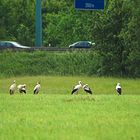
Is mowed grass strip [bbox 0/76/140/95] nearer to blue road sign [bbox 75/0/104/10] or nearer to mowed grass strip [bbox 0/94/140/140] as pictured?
blue road sign [bbox 75/0/104/10]

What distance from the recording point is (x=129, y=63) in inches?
1834

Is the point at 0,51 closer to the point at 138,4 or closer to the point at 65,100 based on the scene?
the point at 138,4

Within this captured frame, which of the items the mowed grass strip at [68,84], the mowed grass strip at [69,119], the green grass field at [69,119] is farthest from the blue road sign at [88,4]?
the mowed grass strip at [69,119]

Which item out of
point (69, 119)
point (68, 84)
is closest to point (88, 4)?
point (68, 84)

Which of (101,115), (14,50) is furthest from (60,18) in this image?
(101,115)

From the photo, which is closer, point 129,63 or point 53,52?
point 129,63

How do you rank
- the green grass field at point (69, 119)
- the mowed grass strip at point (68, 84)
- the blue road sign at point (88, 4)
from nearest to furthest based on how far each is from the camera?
the green grass field at point (69, 119)
the blue road sign at point (88, 4)
the mowed grass strip at point (68, 84)

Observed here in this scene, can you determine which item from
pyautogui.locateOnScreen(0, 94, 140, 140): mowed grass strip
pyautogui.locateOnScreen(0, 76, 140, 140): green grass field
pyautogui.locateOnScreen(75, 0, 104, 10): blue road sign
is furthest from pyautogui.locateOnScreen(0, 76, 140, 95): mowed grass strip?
pyautogui.locateOnScreen(0, 94, 140, 140): mowed grass strip

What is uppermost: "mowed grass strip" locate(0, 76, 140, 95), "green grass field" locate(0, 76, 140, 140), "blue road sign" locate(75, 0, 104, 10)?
"blue road sign" locate(75, 0, 104, 10)

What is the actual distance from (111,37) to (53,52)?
5.64 metres

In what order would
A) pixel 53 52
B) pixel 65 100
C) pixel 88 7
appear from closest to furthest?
pixel 65 100, pixel 88 7, pixel 53 52

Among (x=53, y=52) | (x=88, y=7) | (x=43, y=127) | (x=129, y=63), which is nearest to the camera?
(x=43, y=127)

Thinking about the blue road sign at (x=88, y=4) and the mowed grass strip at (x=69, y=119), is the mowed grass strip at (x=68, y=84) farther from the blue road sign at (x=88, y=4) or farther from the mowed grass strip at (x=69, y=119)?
the mowed grass strip at (x=69, y=119)

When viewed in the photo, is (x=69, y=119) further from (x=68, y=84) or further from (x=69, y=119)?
(x=68, y=84)
